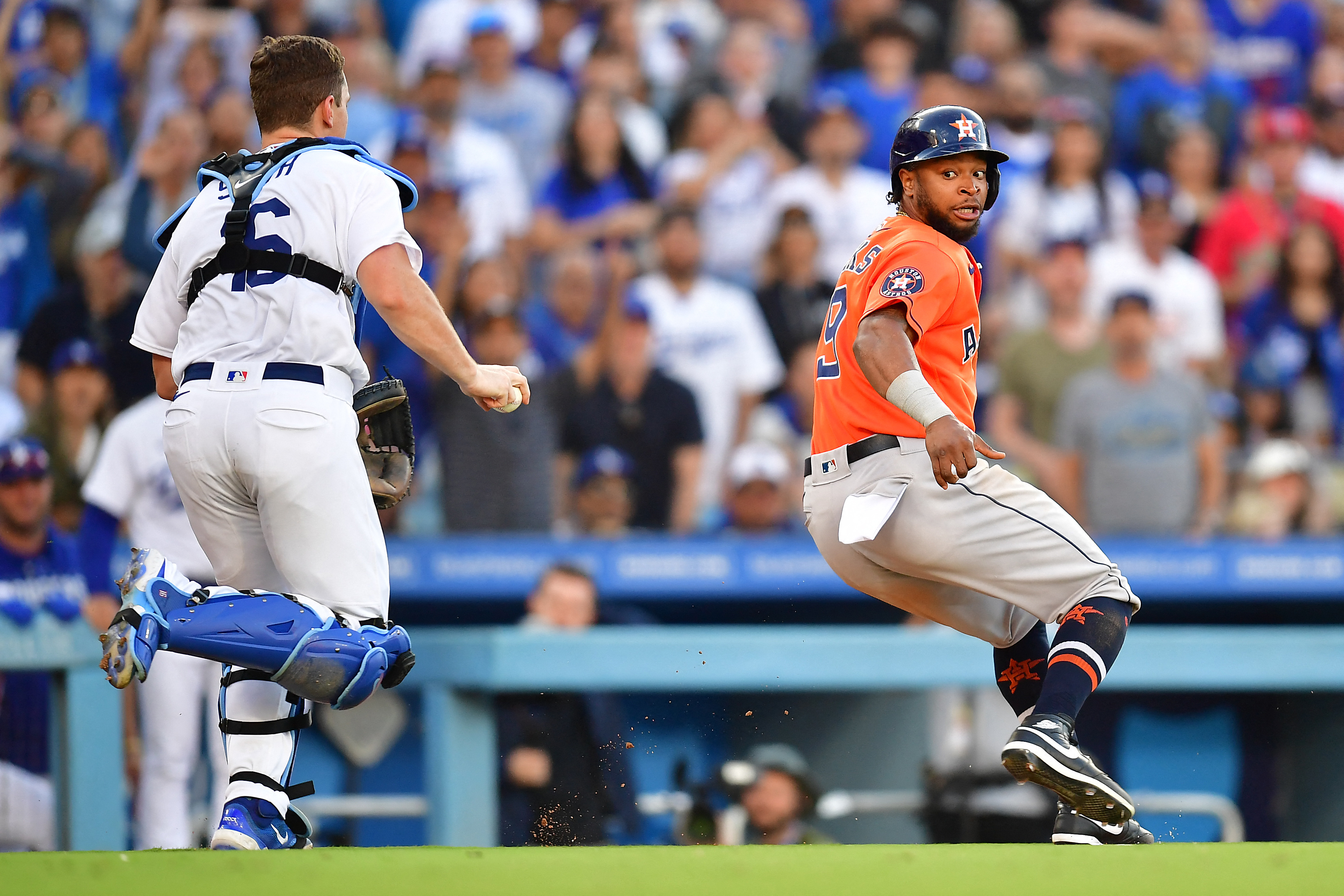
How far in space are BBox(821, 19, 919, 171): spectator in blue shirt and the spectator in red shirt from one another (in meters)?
1.93

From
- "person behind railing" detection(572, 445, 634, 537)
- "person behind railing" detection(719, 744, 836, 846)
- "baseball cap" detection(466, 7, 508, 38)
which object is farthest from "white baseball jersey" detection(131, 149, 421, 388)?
"baseball cap" detection(466, 7, 508, 38)

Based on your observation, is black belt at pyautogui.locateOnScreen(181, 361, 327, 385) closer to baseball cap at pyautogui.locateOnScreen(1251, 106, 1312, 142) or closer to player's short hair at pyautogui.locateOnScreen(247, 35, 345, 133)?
player's short hair at pyautogui.locateOnScreen(247, 35, 345, 133)

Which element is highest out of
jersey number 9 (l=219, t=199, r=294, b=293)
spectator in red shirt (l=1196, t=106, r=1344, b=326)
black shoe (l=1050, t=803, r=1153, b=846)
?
spectator in red shirt (l=1196, t=106, r=1344, b=326)

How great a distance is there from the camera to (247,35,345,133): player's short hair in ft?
11.6

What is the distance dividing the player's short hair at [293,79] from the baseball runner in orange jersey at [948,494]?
4.37ft

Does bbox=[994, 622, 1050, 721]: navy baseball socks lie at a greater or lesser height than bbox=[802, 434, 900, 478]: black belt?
lesser

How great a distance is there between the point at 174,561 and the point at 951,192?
362 cm

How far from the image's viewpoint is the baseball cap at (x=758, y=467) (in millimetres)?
7293

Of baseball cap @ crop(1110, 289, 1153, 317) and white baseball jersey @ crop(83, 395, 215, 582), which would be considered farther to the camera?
baseball cap @ crop(1110, 289, 1153, 317)

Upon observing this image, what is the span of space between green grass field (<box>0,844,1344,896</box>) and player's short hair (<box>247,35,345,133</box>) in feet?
5.60

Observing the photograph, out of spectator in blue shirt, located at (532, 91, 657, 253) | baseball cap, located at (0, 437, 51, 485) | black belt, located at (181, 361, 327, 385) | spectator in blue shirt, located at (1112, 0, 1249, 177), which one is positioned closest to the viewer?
black belt, located at (181, 361, 327, 385)

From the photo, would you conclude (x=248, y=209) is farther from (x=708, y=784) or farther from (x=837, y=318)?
(x=708, y=784)

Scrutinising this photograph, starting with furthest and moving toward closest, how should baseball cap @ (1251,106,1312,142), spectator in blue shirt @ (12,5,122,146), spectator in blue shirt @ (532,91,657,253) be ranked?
spectator in blue shirt @ (12,5,122,146) → baseball cap @ (1251,106,1312,142) → spectator in blue shirt @ (532,91,657,253)

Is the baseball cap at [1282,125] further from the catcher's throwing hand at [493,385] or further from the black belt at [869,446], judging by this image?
the catcher's throwing hand at [493,385]
